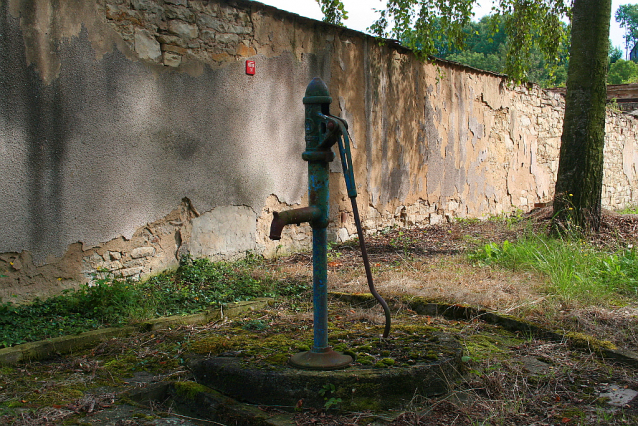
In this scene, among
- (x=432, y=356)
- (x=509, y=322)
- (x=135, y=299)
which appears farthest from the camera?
(x=135, y=299)

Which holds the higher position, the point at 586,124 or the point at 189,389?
the point at 586,124

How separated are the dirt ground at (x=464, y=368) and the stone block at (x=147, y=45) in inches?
85.8

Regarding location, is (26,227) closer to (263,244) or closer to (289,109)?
(263,244)

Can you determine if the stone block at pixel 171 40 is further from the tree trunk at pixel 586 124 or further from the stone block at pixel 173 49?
the tree trunk at pixel 586 124

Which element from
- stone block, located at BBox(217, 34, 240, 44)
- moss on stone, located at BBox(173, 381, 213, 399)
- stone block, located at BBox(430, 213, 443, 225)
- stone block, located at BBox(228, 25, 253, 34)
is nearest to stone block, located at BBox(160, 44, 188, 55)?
stone block, located at BBox(217, 34, 240, 44)

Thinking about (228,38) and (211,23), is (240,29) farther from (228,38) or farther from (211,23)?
(211,23)

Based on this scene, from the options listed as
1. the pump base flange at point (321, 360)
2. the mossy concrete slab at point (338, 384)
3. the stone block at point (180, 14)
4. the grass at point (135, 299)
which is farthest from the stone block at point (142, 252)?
the pump base flange at point (321, 360)

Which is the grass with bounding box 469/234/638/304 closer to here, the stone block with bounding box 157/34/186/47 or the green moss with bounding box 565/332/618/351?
the green moss with bounding box 565/332/618/351

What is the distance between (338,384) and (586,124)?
4765 millimetres

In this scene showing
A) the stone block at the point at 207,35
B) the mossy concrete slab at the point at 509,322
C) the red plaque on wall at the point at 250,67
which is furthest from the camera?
the red plaque on wall at the point at 250,67

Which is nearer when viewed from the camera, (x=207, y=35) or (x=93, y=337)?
(x=93, y=337)

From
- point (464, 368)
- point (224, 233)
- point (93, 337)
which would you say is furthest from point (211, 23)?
point (464, 368)

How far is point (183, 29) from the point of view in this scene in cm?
454

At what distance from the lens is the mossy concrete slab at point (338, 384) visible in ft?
6.54
